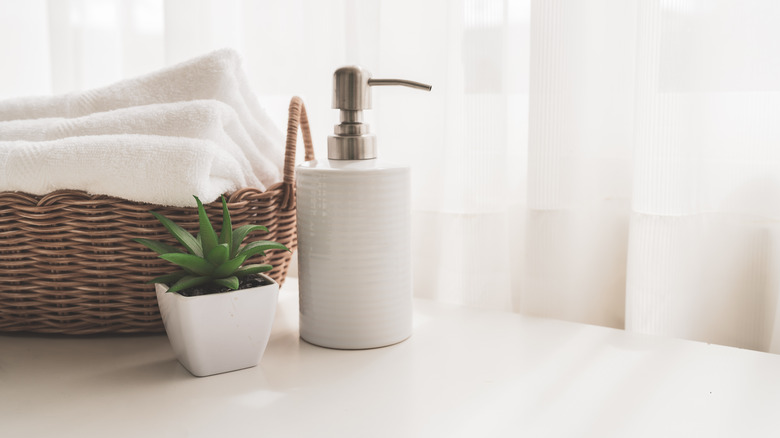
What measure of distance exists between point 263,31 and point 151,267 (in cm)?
46

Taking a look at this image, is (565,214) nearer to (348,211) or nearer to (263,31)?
(348,211)

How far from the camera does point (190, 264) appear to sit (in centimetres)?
52

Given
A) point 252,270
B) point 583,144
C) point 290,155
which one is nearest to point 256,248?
point 252,270

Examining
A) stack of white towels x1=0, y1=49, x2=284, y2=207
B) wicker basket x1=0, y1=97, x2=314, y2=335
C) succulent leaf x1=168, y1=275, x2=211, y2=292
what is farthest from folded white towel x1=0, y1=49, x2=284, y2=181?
succulent leaf x1=168, y1=275, x2=211, y2=292

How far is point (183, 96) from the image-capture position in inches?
26.0

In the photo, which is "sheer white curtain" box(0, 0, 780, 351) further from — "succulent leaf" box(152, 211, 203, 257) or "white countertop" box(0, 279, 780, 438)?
"succulent leaf" box(152, 211, 203, 257)

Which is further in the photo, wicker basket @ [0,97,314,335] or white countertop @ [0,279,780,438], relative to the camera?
wicker basket @ [0,97,314,335]

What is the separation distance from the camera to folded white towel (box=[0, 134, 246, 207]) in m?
0.56

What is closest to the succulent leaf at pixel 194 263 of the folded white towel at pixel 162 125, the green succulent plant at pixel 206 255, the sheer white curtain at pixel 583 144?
the green succulent plant at pixel 206 255

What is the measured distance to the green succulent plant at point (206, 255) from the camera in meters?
0.52

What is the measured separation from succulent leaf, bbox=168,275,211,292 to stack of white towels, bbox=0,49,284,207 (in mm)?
76

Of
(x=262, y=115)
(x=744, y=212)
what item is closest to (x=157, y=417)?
(x=262, y=115)

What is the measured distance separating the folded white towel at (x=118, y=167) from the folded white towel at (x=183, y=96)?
96mm

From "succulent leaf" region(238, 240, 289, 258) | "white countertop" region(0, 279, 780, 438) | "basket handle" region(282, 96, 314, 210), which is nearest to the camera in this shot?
"white countertop" region(0, 279, 780, 438)
